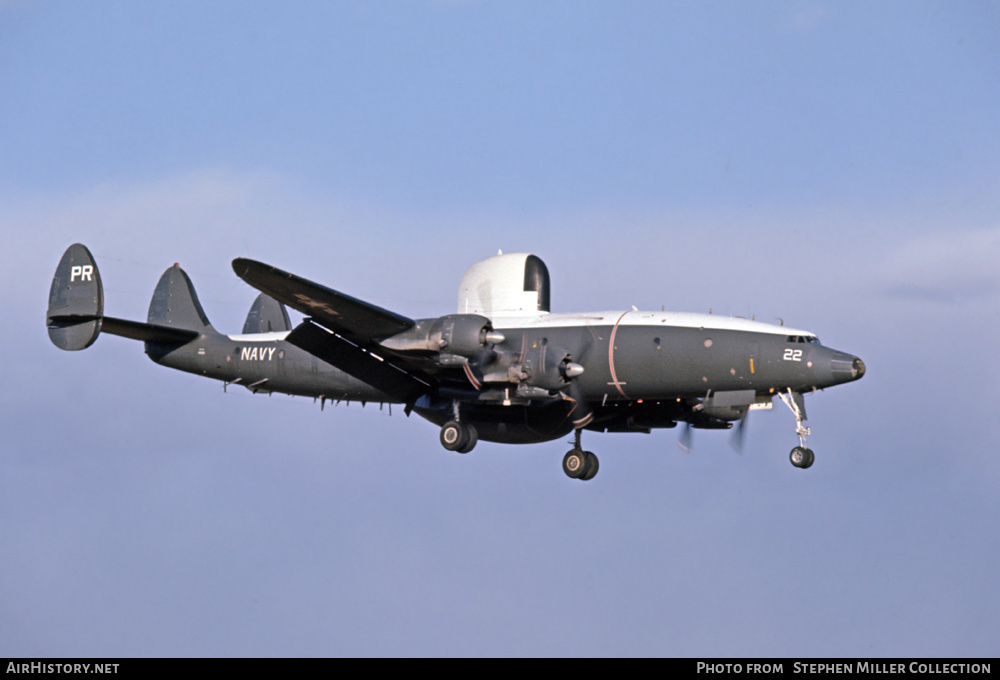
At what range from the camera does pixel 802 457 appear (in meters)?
29.3

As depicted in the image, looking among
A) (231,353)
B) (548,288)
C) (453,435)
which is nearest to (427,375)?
(453,435)

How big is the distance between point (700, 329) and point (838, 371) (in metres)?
3.42

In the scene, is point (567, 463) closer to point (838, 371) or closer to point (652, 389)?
point (652, 389)

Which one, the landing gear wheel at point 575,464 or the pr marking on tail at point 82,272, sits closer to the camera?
the pr marking on tail at point 82,272

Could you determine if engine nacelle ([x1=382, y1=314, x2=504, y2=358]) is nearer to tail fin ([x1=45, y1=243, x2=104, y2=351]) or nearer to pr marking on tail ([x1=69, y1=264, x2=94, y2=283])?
tail fin ([x1=45, y1=243, x2=104, y2=351])

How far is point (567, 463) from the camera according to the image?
34969mm

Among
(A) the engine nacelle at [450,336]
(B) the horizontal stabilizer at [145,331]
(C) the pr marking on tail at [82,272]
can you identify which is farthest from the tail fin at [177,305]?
(A) the engine nacelle at [450,336]

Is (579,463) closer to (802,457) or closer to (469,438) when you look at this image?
(469,438)

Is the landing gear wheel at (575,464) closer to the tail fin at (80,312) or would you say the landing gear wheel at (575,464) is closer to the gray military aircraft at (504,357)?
the gray military aircraft at (504,357)

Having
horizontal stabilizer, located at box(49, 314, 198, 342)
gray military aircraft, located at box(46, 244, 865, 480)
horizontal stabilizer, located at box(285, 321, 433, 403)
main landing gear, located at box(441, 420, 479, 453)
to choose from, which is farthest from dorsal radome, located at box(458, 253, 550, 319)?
horizontal stabilizer, located at box(49, 314, 198, 342)

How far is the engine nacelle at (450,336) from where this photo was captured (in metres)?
30.0

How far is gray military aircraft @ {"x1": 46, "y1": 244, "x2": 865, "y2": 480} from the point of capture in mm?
29844

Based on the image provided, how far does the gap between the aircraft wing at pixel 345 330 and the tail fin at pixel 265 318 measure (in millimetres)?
5234

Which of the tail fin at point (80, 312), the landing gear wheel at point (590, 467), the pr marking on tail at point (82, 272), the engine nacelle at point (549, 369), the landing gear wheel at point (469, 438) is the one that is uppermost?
the pr marking on tail at point (82, 272)
